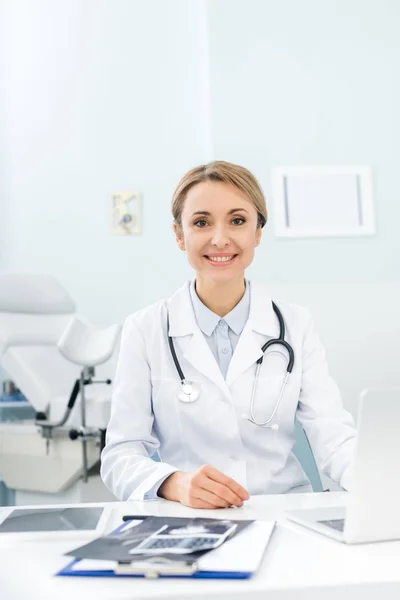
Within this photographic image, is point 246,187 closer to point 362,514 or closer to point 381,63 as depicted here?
point 362,514

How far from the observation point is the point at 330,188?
2992 millimetres

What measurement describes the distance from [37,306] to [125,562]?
8.80 feet

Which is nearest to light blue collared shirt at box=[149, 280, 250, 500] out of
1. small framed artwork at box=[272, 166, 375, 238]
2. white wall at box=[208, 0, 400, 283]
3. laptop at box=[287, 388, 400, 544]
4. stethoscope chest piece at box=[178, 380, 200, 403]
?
stethoscope chest piece at box=[178, 380, 200, 403]

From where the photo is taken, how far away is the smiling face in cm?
150

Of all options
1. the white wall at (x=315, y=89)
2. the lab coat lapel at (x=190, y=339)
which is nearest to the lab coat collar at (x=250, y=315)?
the lab coat lapel at (x=190, y=339)

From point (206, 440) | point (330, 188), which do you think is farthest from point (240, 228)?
point (330, 188)

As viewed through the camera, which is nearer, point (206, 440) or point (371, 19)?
point (206, 440)

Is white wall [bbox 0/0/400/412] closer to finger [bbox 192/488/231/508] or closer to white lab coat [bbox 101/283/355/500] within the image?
white lab coat [bbox 101/283/355/500]

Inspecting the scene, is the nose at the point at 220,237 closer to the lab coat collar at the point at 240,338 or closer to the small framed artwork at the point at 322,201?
→ the lab coat collar at the point at 240,338

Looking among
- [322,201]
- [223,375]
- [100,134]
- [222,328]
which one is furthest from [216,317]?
[100,134]

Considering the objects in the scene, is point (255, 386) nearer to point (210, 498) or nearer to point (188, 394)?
point (188, 394)

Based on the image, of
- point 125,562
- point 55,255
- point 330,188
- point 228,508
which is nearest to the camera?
point 125,562

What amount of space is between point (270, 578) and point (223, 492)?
343 millimetres

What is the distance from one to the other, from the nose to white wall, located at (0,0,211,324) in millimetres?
2105
